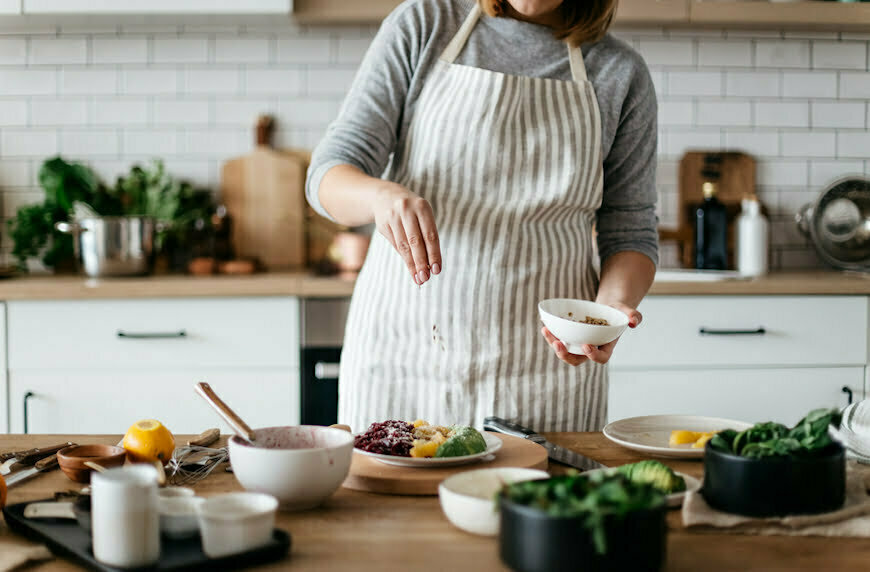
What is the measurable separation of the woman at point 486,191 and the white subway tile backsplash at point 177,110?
1595 millimetres

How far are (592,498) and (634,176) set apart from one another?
1.10 metres

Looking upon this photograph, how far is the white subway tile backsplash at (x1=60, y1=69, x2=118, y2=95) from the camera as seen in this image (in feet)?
9.88

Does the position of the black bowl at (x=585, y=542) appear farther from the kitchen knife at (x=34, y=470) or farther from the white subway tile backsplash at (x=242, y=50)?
the white subway tile backsplash at (x=242, y=50)

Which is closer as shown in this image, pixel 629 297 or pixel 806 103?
pixel 629 297

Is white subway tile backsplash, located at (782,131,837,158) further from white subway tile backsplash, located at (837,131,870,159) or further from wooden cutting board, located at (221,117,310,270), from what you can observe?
wooden cutting board, located at (221,117,310,270)

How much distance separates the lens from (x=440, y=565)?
786 mm

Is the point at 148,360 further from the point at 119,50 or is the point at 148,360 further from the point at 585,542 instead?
the point at 585,542

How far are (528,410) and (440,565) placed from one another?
2.64 ft

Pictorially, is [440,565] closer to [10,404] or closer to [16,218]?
[10,404]

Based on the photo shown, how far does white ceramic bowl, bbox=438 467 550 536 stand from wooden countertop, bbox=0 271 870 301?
1560 millimetres

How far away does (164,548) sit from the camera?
796mm

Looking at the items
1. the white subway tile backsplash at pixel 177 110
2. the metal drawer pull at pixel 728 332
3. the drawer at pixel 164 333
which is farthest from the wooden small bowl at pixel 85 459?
the white subway tile backsplash at pixel 177 110

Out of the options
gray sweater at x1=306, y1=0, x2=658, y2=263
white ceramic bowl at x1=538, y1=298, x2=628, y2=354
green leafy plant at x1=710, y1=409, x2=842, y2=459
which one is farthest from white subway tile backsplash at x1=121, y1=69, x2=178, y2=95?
green leafy plant at x1=710, y1=409, x2=842, y2=459

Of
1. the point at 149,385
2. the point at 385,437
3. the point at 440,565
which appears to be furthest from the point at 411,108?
the point at 149,385
